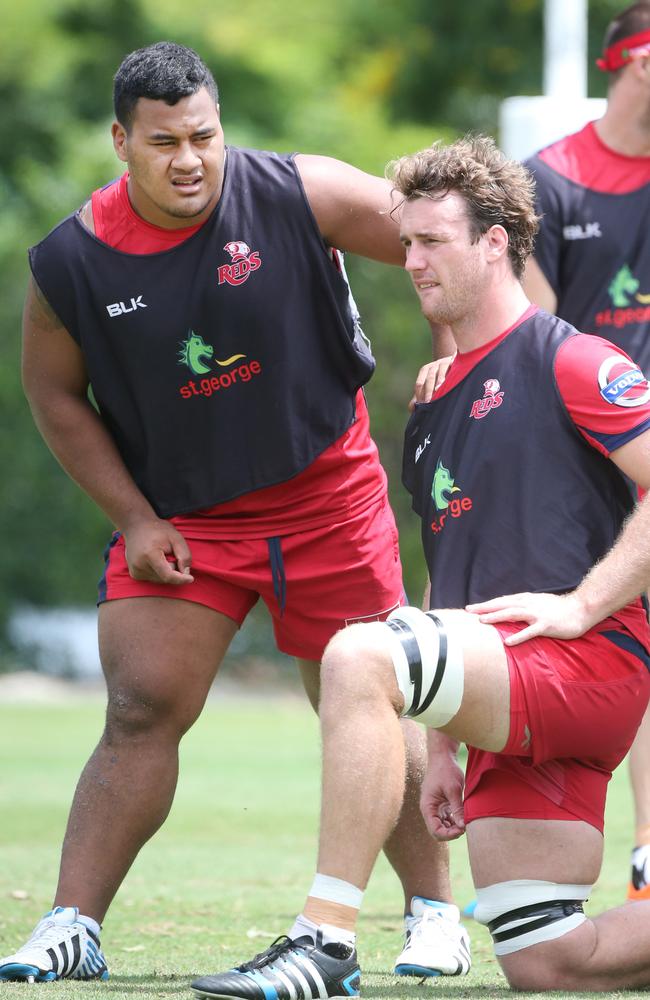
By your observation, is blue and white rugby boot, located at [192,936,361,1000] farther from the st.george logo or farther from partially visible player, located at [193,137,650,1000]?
the st.george logo

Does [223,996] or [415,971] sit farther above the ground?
[223,996]

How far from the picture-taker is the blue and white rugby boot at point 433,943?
4309 mm

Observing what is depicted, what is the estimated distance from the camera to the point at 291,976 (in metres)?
3.40

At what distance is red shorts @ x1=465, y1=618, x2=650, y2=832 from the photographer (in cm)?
371

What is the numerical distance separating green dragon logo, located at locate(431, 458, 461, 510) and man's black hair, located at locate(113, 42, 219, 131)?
1.25 meters

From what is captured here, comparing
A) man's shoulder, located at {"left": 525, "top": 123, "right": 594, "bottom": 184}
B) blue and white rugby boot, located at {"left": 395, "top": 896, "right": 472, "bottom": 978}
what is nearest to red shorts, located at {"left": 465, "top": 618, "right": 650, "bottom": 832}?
blue and white rugby boot, located at {"left": 395, "top": 896, "right": 472, "bottom": 978}

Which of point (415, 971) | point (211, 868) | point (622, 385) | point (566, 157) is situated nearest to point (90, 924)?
point (415, 971)

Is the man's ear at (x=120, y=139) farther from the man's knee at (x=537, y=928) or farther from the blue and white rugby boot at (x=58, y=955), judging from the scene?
the man's knee at (x=537, y=928)

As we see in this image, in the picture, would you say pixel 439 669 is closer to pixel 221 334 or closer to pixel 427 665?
Answer: pixel 427 665

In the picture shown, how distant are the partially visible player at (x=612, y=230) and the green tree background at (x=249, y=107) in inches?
331

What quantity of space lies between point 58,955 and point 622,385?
78.3 inches

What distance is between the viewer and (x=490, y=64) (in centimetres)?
2533

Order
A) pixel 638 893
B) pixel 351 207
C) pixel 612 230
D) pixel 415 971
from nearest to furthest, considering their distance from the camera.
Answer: pixel 415 971
pixel 351 207
pixel 638 893
pixel 612 230

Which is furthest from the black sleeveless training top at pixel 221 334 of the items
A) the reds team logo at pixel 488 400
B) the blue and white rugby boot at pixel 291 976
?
the blue and white rugby boot at pixel 291 976
